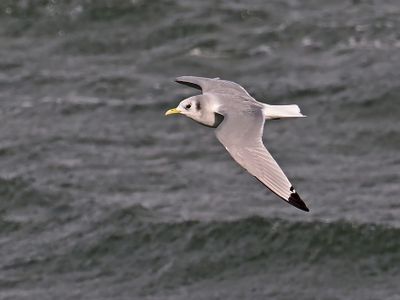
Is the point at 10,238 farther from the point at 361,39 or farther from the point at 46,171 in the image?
the point at 361,39

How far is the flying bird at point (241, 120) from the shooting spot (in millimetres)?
11050

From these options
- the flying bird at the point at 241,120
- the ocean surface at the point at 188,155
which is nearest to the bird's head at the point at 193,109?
the flying bird at the point at 241,120

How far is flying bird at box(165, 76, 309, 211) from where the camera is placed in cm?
1105

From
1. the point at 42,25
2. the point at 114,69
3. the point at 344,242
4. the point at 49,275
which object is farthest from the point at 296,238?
the point at 42,25

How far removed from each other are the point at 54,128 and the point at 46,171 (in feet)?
3.96

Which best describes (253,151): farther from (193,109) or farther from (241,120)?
(193,109)

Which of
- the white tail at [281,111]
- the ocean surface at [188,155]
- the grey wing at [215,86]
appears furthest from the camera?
the ocean surface at [188,155]

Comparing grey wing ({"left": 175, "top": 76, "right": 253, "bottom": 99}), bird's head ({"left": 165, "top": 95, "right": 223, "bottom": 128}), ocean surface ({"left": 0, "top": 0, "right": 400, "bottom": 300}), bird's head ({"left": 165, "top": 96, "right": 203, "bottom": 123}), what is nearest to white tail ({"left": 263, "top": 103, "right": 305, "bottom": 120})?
bird's head ({"left": 165, "top": 95, "right": 223, "bottom": 128})

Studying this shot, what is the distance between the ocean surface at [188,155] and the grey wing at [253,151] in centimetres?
858

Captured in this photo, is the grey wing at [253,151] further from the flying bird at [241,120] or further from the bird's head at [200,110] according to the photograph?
the bird's head at [200,110]

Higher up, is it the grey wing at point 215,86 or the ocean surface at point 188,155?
the grey wing at point 215,86

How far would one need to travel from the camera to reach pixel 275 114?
12383 millimetres

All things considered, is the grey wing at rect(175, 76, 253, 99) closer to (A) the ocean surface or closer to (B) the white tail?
(B) the white tail

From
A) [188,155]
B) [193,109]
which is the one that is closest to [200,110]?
[193,109]
